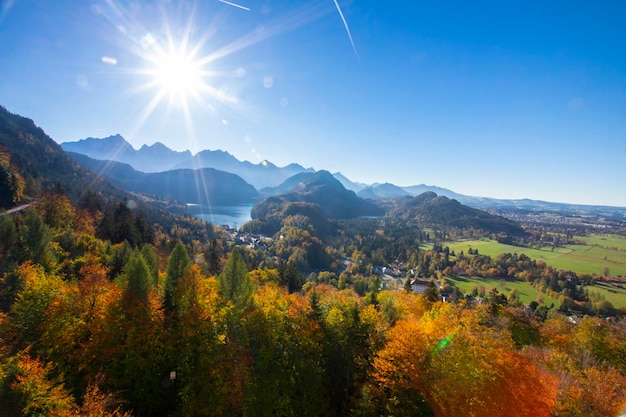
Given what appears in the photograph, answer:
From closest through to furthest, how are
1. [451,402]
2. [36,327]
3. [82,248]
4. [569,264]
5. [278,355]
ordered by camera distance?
1. [451,402]
2. [36,327]
3. [278,355]
4. [82,248]
5. [569,264]

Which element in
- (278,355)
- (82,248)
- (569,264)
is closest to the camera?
(278,355)

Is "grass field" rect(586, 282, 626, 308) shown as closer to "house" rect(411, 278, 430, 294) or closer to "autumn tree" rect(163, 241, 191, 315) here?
"house" rect(411, 278, 430, 294)

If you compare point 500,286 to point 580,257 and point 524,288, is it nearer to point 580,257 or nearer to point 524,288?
point 524,288

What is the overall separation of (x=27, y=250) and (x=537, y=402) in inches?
2004

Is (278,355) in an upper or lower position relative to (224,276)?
lower

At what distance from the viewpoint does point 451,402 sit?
1811cm

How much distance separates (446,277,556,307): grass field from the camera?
9462cm

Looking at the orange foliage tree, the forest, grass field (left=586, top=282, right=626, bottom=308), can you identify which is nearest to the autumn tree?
the forest

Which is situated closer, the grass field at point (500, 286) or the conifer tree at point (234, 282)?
the conifer tree at point (234, 282)

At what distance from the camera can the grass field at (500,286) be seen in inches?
3725

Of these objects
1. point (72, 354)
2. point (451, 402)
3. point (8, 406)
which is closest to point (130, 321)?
point (72, 354)

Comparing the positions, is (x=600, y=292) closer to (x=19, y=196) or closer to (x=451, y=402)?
(x=451, y=402)

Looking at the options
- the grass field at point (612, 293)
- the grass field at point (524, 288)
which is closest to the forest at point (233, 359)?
the grass field at point (524, 288)

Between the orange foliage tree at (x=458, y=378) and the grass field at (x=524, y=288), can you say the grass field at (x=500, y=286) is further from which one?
the orange foliage tree at (x=458, y=378)
